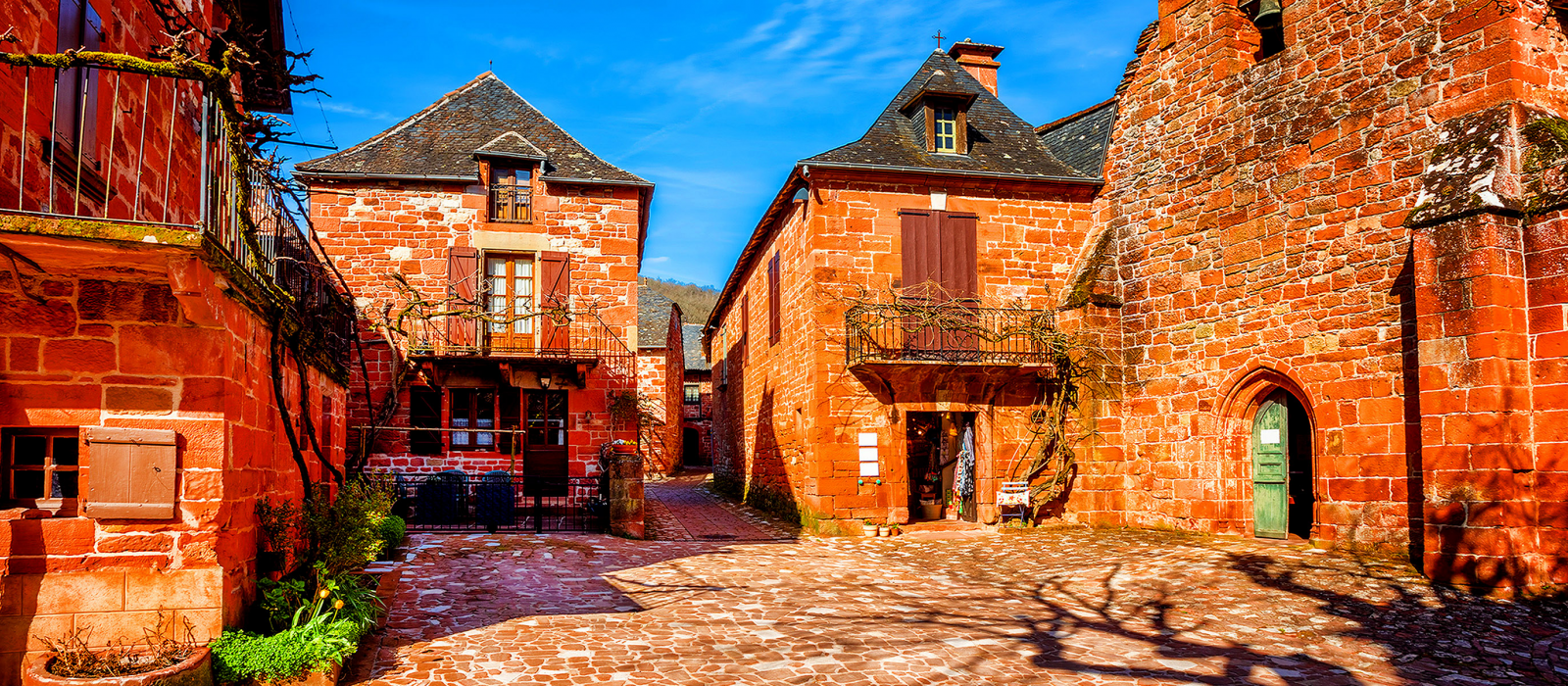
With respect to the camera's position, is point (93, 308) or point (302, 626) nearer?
point (93, 308)

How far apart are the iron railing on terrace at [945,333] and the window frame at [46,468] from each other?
9912 millimetres

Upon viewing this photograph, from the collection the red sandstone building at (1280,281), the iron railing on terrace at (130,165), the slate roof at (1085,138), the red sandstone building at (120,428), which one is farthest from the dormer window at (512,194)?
the red sandstone building at (120,428)

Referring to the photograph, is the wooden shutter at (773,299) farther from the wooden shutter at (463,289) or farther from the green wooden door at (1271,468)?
the green wooden door at (1271,468)

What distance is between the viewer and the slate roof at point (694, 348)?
124 feet

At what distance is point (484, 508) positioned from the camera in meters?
13.4

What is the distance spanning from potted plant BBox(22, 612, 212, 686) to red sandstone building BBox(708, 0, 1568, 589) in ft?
31.4

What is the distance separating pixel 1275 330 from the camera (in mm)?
11656

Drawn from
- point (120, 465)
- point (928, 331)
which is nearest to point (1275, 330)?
point (928, 331)

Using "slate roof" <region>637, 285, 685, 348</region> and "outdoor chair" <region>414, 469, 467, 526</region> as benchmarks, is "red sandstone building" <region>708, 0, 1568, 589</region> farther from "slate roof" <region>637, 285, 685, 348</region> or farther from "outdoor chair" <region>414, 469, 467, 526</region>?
"slate roof" <region>637, 285, 685, 348</region>

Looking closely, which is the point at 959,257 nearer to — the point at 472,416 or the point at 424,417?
the point at 472,416

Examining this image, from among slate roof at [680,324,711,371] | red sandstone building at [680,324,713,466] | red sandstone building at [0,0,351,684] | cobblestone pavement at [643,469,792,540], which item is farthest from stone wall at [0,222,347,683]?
red sandstone building at [680,324,713,466]

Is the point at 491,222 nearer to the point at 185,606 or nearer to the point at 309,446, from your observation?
the point at 309,446

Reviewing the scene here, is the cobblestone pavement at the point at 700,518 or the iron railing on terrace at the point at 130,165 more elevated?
the iron railing on terrace at the point at 130,165

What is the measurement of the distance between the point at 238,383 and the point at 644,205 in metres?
13.4
